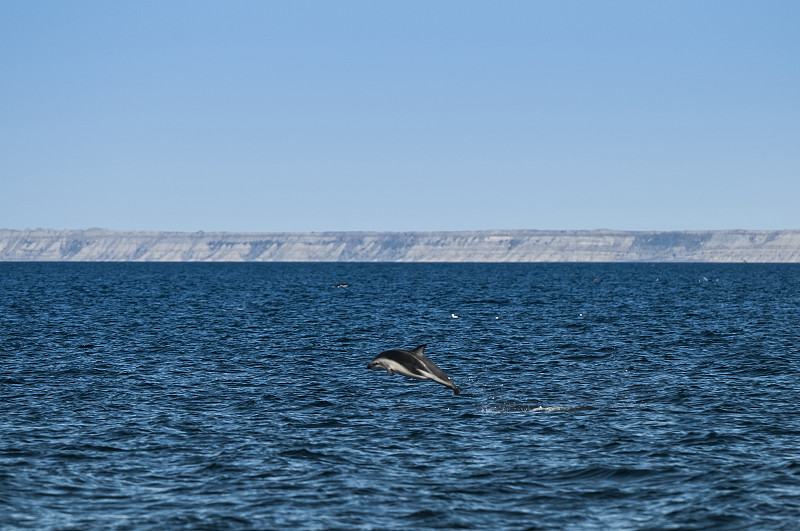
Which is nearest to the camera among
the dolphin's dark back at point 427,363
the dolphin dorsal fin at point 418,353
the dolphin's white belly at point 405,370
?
the dolphin's dark back at point 427,363

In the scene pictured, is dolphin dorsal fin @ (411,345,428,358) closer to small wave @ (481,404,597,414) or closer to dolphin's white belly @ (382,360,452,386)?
dolphin's white belly @ (382,360,452,386)

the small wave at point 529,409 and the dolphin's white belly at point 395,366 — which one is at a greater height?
the dolphin's white belly at point 395,366

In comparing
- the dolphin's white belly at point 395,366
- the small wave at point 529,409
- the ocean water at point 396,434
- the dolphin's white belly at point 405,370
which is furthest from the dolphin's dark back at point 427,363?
the small wave at point 529,409

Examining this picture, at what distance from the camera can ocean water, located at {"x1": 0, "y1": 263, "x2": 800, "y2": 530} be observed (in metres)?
17.9

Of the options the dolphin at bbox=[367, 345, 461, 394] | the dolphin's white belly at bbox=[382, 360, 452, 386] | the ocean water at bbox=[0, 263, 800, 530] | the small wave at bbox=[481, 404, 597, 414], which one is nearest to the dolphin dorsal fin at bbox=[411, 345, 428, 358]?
the dolphin at bbox=[367, 345, 461, 394]

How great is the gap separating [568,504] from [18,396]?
20765 millimetres

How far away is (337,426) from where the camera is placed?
26.2m

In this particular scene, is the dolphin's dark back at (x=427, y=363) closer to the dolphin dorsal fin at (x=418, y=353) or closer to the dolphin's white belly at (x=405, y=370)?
the dolphin dorsal fin at (x=418, y=353)

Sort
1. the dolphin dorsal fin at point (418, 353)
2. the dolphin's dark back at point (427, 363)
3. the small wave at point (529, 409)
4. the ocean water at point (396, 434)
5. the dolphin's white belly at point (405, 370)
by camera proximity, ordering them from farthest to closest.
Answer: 1. the small wave at point (529, 409)
2. the dolphin dorsal fin at point (418, 353)
3. the dolphin's white belly at point (405, 370)
4. the dolphin's dark back at point (427, 363)
5. the ocean water at point (396, 434)

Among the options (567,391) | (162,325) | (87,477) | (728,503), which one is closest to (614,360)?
(567,391)

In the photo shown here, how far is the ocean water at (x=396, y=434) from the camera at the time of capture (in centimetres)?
1791

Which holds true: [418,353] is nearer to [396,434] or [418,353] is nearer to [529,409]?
[396,434]

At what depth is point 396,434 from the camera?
82.3 feet

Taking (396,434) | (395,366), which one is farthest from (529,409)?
(396,434)
